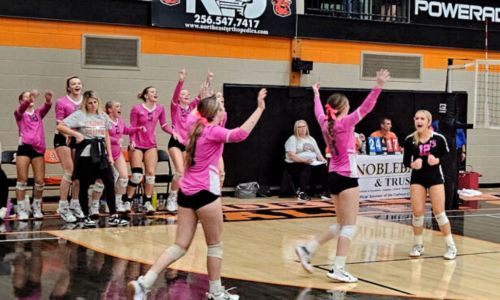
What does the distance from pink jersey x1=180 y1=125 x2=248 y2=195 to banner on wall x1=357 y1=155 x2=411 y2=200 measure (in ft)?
30.3

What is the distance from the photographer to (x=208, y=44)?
1582 centimetres

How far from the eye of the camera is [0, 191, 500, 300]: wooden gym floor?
7426 millimetres

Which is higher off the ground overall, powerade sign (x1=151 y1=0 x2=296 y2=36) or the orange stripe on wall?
powerade sign (x1=151 y1=0 x2=296 y2=36)

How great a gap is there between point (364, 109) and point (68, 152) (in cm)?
580

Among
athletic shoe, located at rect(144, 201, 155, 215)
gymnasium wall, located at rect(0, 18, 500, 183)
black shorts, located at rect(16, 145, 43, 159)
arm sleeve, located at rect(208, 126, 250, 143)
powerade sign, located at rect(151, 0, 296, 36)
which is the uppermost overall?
powerade sign, located at rect(151, 0, 296, 36)

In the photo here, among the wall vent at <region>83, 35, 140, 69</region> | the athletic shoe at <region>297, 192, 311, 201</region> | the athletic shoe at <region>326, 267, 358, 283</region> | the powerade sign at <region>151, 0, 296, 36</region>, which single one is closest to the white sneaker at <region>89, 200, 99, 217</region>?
the wall vent at <region>83, 35, 140, 69</region>

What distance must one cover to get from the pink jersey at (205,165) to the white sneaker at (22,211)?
608 cm

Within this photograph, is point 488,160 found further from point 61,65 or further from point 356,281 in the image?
point 356,281

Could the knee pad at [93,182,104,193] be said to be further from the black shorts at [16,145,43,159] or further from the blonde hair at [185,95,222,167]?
the blonde hair at [185,95,222,167]

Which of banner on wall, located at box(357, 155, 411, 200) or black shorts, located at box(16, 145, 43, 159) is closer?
black shorts, located at box(16, 145, 43, 159)

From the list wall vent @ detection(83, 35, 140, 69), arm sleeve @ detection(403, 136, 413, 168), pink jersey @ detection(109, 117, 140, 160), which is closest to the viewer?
arm sleeve @ detection(403, 136, 413, 168)

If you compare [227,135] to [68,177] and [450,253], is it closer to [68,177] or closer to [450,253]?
[450,253]

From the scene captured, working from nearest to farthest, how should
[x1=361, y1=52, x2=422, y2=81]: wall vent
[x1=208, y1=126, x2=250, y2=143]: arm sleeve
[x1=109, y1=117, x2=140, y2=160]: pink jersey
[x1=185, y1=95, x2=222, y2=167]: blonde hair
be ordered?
[x1=208, y1=126, x2=250, y2=143]: arm sleeve, [x1=185, y1=95, x2=222, y2=167]: blonde hair, [x1=109, y1=117, x2=140, y2=160]: pink jersey, [x1=361, y1=52, x2=422, y2=81]: wall vent

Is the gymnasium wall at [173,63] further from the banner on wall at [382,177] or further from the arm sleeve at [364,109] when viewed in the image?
the arm sleeve at [364,109]
